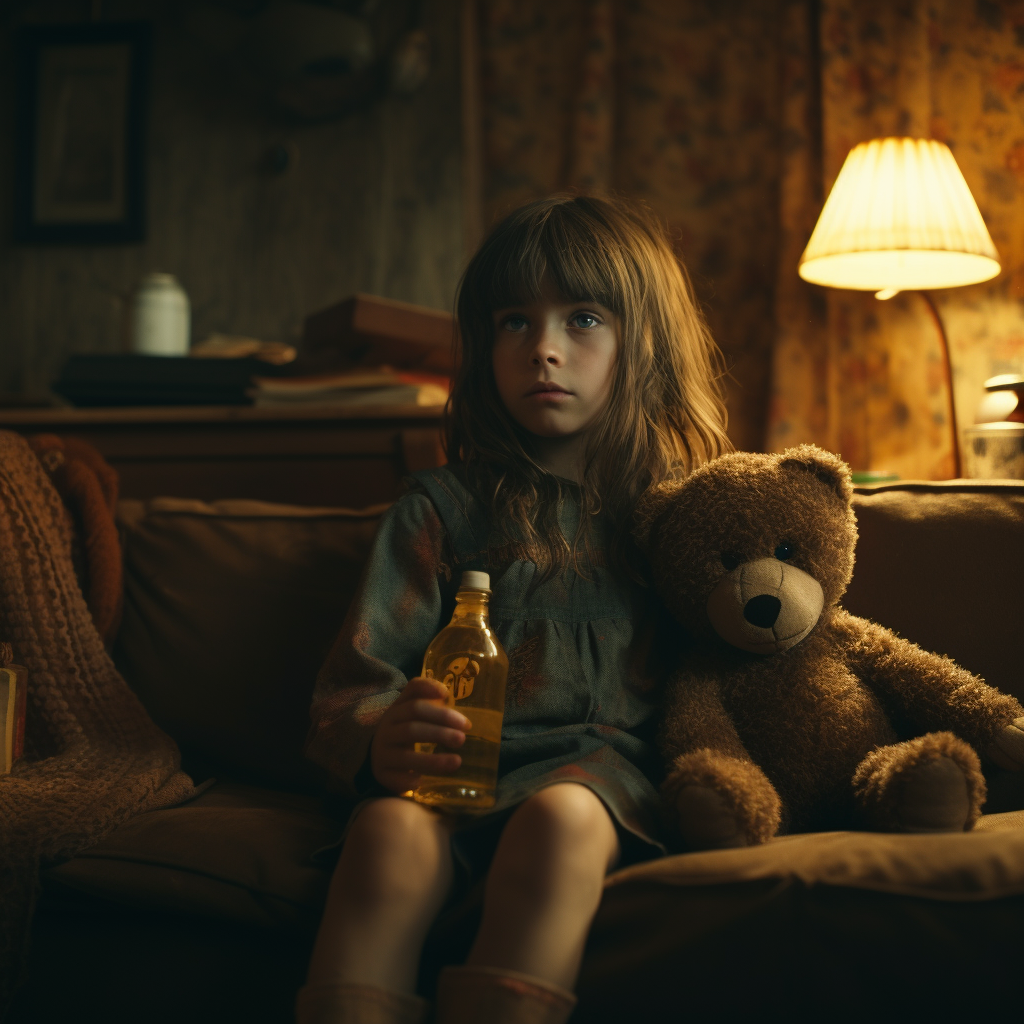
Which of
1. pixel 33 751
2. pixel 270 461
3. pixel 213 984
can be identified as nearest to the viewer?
pixel 213 984

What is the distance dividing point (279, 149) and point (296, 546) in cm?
128

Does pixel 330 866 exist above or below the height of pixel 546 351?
below

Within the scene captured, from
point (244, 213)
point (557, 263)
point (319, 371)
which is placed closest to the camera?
point (557, 263)

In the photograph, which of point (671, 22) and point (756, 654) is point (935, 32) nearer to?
point (671, 22)

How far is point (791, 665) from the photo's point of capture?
939 millimetres

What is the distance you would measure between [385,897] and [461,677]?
0.20 m

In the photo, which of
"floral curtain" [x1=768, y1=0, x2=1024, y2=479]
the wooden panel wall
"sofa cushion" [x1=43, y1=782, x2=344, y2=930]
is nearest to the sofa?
"sofa cushion" [x1=43, y1=782, x2=344, y2=930]

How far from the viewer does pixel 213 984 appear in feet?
2.69

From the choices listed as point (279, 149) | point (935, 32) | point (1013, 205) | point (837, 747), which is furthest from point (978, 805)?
point (279, 149)

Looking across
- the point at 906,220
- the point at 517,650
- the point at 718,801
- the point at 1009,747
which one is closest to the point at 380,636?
the point at 517,650

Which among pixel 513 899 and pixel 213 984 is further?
pixel 213 984

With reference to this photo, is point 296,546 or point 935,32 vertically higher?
point 935,32

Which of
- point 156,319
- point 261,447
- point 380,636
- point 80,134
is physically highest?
point 80,134

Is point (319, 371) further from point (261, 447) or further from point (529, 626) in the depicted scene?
point (529, 626)
